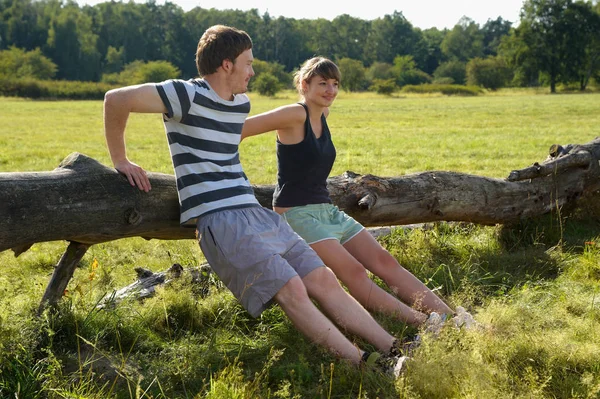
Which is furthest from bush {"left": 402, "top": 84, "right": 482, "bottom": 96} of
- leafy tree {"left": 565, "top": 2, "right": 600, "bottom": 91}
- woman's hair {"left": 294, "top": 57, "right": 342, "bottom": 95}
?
woman's hair {"left": 294, "top": 57, "right": 342, "bottom": 95}

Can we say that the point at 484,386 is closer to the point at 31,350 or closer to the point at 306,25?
the point at 31,350

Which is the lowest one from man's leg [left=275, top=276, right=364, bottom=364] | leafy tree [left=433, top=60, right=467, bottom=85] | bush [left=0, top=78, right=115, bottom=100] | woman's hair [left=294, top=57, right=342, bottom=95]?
bush [left=0, top=78, right=115, bottom=100]

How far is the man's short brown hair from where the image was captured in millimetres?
3916

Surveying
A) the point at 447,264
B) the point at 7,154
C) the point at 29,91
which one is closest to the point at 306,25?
the point at 29,91

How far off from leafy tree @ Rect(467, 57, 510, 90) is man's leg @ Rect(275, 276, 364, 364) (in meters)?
91.6

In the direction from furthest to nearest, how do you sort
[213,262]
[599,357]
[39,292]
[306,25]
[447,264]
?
1. [306,25]
2. [447,264]
3. [39,292]
4. [213,262]
5. [599,357]

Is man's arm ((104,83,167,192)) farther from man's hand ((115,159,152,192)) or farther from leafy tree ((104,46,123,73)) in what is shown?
leafy tree ((104,46,123,73))

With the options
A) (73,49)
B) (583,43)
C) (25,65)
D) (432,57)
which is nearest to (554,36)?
(583,43)

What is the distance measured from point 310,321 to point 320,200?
122 centimetres

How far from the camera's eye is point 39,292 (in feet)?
16.5

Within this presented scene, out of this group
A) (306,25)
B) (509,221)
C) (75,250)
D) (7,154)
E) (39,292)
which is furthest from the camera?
(306,25)

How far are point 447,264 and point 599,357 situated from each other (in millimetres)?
2226

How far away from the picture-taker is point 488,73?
308 feet

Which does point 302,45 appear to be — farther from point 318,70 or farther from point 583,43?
point 318,70
